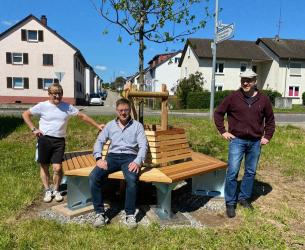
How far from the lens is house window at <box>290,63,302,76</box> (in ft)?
144

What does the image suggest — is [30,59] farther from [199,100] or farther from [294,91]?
[294,91]

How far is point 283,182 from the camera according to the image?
22.2 ft

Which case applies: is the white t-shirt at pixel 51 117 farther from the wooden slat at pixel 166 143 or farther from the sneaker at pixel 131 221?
the sneaker at pixel 131 221

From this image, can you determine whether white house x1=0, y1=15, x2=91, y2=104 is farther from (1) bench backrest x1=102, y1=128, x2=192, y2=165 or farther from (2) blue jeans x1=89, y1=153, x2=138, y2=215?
(2) blue jeans x1=89, y1=153, x2=138, y2=215

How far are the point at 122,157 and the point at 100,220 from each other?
2.63 feet

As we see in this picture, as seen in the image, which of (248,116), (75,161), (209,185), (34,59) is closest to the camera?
(248,116)

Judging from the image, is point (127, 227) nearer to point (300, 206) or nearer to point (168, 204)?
point (168, 204)

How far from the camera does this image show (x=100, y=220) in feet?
14.5

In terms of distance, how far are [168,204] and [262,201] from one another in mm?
1669

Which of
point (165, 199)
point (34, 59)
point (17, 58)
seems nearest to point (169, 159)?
point (165, 199)

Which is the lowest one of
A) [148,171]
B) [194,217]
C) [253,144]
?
[194,217]

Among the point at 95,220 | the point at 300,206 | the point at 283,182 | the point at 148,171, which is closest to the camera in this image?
the point at 95,220

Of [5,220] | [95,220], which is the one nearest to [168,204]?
[95,220]

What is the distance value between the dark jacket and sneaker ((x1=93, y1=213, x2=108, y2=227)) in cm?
187
